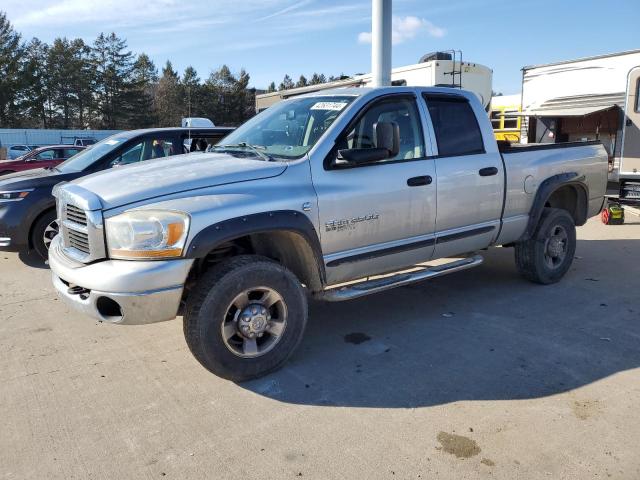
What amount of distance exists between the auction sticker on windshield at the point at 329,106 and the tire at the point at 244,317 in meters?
1.43

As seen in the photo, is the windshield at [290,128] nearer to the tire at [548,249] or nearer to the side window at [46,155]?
the tire at [548,249]

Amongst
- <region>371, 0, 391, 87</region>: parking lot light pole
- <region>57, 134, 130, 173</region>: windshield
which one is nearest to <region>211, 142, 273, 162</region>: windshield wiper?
<region>57, 134, 130, 173</region>: windshield

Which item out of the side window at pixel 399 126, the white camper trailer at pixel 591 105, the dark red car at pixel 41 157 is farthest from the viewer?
the dark red car at pixel 41 157

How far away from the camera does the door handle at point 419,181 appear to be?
4273mm

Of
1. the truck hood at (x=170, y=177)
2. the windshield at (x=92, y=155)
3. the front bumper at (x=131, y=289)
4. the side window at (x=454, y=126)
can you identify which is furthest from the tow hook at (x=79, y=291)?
the windshield at (x=92, y=155)

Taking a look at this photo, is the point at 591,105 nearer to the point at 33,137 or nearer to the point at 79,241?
the point at 79,241

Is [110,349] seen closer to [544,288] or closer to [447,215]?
[447,215]

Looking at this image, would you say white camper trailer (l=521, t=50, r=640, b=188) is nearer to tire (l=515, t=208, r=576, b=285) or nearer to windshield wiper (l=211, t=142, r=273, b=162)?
tire (l=515, t=208, r=576, b=285)

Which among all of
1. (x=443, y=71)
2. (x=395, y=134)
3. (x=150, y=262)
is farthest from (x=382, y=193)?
(x=443, y=71)

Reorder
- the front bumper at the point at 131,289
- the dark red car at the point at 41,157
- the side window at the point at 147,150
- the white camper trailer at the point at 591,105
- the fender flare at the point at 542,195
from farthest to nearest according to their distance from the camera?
the dark red car at the point at 41,157, the white camper trailer at the point at 591,105, the side window at the point at 147,150, the fender flare at the point at 542,195, the front bumper at the point at 131,289

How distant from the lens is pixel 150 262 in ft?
10.5

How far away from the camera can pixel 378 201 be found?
4082 mm

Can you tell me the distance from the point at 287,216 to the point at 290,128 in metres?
1.08

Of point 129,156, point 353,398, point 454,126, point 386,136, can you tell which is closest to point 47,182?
point 129,156
